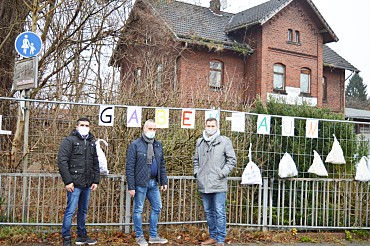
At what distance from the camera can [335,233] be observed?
7922 millimetres

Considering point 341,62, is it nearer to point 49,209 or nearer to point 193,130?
point 193,130

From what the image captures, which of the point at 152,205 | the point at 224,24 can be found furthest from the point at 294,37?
the point at 152,205

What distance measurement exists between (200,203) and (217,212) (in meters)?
1.16

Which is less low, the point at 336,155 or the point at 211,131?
the point at 211,131

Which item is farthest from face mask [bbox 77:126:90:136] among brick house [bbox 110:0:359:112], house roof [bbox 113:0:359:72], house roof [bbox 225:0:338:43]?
house roof [bbox 225:0:338:43]

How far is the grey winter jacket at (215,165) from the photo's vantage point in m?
6.57

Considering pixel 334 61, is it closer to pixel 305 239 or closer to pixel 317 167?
pixel 317 167

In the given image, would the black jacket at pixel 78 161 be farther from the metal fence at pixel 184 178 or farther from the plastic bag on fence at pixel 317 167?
the plastic bag on fence at pixel 317 167

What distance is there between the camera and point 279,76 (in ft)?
88.2

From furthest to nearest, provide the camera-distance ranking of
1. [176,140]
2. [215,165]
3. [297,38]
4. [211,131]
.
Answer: [297,38] < [176,140] < [211,131] < [215,165]

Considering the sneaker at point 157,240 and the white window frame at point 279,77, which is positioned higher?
the white window frame at point 279,77

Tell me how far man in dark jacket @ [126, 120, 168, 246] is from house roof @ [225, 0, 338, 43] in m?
20.0

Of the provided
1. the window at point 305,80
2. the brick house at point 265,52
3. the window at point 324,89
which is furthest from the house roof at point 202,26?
the window at point 324,89

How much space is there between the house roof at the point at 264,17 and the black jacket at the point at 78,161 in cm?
2051
